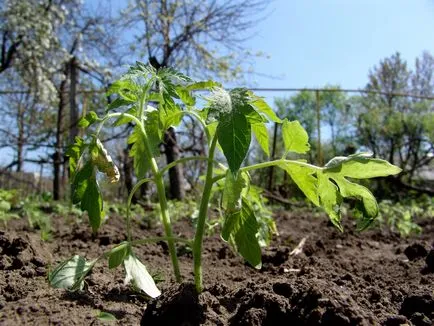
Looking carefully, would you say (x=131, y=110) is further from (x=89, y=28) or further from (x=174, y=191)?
(x=89, y=28)

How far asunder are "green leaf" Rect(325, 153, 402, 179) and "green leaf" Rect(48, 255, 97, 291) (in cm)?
90

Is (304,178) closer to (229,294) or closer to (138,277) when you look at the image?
(229,294)

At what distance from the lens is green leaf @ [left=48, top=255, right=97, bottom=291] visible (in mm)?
1440

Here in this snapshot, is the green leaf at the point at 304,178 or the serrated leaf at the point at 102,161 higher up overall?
the serrated leaf at the point at 102,161

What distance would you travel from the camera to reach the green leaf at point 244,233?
150cm

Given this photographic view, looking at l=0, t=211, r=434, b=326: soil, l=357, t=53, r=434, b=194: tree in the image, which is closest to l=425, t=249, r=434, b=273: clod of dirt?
l=0, t=211, r=434, b=326: soil

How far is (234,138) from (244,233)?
0.38 m

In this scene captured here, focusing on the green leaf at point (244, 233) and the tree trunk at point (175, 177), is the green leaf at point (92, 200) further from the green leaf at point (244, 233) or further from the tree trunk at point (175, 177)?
the tree trunk at point (175, 177)

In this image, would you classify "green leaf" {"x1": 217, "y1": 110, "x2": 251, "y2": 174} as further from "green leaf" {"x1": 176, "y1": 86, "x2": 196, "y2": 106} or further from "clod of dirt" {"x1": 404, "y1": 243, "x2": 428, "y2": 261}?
"clod of dirt" {"x1": 404, "y1": 243, "x2": 428, "y2": 261}

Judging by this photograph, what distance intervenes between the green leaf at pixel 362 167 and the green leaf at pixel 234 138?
0.35 m

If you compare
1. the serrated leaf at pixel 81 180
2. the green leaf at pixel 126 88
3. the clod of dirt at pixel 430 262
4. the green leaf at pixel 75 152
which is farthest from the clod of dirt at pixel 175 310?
the clod of dirt at pixel 430 262

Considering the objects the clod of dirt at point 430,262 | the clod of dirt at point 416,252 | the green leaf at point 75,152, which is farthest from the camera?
the clod of dirt at point 416,252

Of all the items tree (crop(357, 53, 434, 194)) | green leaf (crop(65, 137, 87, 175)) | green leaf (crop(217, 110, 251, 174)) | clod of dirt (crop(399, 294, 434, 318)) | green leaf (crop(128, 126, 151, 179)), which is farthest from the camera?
tree (crop(357, 53, 434, 194))

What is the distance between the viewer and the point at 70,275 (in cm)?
148
